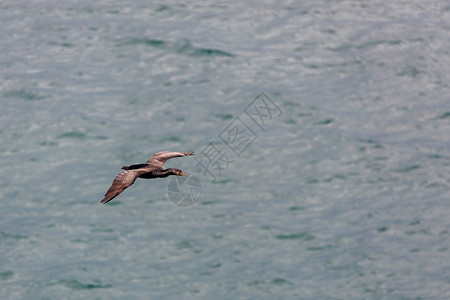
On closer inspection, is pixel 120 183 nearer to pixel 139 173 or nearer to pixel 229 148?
pixel 139 173

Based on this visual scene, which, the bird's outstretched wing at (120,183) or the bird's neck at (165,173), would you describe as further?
the bird's neck at (165,173)

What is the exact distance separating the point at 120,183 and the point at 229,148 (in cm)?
3873

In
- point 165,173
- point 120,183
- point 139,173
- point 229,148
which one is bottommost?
point 229,148

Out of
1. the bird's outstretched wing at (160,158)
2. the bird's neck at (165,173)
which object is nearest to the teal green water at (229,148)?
the bird's outstretched wing at (160,158)

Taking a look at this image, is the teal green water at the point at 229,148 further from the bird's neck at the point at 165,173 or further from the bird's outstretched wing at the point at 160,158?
the bird's neck at the point at 165,173

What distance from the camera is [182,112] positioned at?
5766 centimetres

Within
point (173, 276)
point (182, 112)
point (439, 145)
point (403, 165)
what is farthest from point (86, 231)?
point (439, 145)

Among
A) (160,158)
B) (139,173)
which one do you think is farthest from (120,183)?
(160,158)

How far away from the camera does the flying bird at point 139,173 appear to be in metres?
18.7

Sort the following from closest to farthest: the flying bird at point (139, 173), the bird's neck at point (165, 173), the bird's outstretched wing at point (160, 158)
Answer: the flying bird at point (139, 173) < the bird's neck at point (165, 173) < the bird's outstretched wing at point (160, 158)

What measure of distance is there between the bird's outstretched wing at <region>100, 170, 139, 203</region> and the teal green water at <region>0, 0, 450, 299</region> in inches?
1126

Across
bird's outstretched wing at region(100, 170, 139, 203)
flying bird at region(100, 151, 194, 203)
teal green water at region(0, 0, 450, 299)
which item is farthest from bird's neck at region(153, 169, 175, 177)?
teal green water at region(0, 0, 450, 299)

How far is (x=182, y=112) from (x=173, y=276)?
1416 cm

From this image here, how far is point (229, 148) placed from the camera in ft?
189
